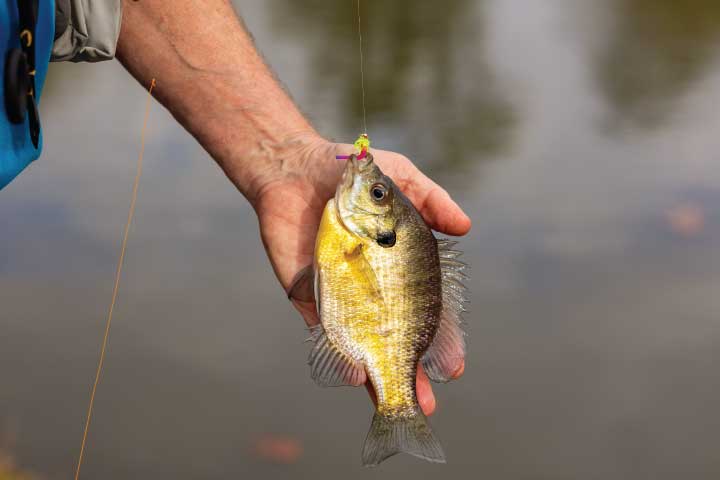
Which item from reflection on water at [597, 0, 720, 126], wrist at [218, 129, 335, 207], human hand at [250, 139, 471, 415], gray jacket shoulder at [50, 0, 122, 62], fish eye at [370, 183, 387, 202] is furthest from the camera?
reflection on water at [597, 0, 720, 126]

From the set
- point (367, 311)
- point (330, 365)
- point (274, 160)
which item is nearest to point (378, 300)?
point (367, 311)

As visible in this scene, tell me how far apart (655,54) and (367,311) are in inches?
442

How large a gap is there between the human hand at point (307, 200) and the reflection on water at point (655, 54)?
8354 millimetres

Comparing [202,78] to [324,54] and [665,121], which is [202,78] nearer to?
[665,121]

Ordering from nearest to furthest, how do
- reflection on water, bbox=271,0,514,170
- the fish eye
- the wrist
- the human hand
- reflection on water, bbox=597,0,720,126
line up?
the fish eye → the human hand → the wrist → reflection on water, bbox=271,0,514,170 → reflection on water, bbox=597,0,720,126

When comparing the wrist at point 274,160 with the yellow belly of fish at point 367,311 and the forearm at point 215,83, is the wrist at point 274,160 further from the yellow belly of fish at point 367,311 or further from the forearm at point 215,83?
the yellow belly of fish at point 367,311

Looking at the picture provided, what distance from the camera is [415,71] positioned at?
1227 centimetres

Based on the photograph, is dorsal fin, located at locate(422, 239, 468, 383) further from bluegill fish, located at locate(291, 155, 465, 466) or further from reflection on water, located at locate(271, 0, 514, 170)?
reflection on water, located at locate(271, 0, 514, 170)

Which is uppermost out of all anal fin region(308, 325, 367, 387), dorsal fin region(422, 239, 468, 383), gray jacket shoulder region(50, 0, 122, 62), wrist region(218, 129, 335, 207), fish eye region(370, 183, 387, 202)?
gray jacket shoulder region(50, 0, 122, 62)

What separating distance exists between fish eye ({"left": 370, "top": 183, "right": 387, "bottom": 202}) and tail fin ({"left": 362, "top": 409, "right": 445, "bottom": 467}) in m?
0.62

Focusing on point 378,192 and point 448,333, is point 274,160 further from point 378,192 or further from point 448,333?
point 448,333

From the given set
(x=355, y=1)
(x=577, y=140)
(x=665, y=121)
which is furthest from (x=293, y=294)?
(x=355, y=1)

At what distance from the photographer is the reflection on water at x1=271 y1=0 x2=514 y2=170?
33.9ft

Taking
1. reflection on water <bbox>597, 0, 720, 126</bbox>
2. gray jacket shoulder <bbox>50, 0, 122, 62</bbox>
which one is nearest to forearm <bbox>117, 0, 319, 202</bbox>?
gray jacket shoulder <bbox>50, 0, 122, 62</bbox>
